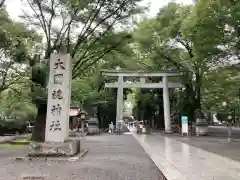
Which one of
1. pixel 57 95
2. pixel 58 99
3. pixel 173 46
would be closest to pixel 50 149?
pixel 58 99

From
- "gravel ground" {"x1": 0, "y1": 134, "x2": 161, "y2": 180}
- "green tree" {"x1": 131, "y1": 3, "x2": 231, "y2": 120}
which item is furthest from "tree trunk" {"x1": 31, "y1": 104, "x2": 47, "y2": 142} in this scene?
"green tree" {"x1": 131, "y1": 3, "x2": 231, "y2": 120}

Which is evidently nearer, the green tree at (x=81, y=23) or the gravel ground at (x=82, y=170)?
the gravel ground at (x=82, y=170)

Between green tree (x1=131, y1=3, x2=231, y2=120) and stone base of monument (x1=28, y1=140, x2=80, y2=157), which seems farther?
green tree (x1=131, y1=3, x2=231, y2=120)

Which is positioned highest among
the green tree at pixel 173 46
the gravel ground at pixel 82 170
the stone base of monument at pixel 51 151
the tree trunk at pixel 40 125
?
the green tree at pixel 173 46

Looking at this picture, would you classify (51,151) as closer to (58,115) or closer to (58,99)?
(58,115)

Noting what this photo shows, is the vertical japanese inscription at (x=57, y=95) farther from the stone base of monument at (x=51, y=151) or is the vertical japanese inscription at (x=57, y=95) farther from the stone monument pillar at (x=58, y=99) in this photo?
the stone base of monument at (x=51, y=151)

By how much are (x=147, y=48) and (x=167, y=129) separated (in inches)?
374

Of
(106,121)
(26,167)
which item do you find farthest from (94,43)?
(106,121)

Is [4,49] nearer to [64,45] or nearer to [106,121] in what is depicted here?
[64,45]

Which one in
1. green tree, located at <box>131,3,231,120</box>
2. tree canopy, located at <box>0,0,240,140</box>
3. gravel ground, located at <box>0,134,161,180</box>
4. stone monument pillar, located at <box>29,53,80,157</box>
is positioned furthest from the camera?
green tree, located at <box>131,3,231,120</box>

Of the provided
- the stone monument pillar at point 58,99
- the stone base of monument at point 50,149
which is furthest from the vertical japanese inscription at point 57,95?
the stone base of monument at point 50,149

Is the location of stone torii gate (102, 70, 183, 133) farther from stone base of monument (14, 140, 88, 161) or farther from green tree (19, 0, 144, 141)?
stone base of monument (14, 140, 88, 161)

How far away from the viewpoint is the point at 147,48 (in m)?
38.4

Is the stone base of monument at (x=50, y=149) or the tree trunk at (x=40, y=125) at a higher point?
the tree trunk at (x=40, y=125)
